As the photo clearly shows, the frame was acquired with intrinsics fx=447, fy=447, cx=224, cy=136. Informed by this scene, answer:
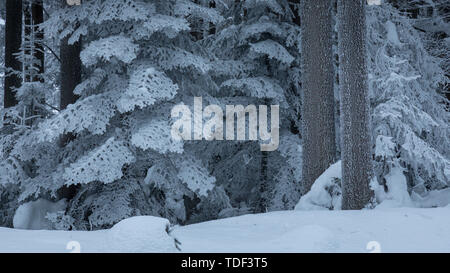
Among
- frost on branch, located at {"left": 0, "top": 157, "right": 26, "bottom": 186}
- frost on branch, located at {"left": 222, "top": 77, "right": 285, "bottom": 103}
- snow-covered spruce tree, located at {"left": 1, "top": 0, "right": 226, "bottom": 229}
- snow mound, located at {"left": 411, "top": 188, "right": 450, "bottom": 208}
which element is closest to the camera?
snow-covered spruce tree, located at {"left": 1, "top": 0, "right": 226, "bottom": 229}

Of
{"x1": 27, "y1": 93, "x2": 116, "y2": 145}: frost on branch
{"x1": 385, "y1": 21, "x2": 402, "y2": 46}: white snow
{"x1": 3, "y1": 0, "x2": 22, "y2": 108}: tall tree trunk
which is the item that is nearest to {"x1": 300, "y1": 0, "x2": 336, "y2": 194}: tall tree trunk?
{"x1": 385, "y1": 21, "x2": 402, "y2": 46}: white snow

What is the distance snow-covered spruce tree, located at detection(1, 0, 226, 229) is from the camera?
31.8ft

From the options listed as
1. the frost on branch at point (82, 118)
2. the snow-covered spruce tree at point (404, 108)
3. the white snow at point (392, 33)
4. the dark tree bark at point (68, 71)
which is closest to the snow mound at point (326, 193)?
the snow-covered spruce tree at point (404, 108)

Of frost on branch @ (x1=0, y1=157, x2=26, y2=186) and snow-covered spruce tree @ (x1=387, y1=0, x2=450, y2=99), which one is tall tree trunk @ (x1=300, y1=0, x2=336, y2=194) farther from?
frost on branch @ (x1=0, y1=157, x2=26, y2=186)

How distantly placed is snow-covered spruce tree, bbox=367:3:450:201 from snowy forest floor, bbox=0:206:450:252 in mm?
1935

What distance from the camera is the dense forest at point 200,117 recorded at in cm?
941

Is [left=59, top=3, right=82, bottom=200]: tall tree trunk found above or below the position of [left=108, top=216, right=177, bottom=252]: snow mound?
above

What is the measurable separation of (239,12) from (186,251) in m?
9.82

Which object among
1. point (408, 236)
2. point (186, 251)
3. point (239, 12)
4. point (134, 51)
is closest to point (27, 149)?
point (134, 51)

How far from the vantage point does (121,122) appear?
10.6 metres

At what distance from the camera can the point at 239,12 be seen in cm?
1416

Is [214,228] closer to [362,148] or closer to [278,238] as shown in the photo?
[278,238]

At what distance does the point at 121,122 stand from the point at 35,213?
10.4ft

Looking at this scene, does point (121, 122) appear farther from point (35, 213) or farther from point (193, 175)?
point (35, 213)
